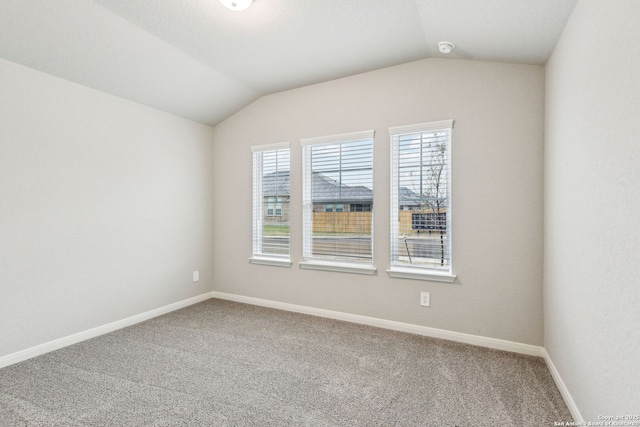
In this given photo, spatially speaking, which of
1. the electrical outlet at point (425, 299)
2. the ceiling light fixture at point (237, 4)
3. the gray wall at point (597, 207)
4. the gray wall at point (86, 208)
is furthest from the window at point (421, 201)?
the gray wall at point (86, 208)

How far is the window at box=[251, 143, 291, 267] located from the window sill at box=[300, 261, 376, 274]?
0.96ft

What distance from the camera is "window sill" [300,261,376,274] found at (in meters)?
3.39

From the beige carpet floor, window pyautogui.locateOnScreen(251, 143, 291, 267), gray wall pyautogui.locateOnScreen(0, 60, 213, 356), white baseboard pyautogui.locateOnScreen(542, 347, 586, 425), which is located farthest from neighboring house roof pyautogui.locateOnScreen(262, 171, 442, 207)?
white baseboard pyautogui.locateOnScreen(542, 347, 586, 425)

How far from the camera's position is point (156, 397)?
A: 6.87 ft

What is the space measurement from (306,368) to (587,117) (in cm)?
245

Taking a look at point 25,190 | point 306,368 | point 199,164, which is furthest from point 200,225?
point 306,368

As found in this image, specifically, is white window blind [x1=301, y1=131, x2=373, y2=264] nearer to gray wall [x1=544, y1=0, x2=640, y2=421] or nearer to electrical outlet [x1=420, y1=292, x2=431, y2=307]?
electrical outlet [x1=420, y1=292, x2=431, y2=307]

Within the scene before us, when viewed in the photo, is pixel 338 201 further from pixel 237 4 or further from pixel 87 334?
pixel 87 334

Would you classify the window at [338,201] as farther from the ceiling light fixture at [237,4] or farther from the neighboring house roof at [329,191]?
the ceiling light fixture at [237,4]

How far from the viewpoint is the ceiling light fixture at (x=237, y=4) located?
7.34 feet

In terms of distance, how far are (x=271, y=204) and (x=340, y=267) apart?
124 centimetres

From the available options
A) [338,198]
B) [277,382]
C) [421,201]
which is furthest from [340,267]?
[277,382]

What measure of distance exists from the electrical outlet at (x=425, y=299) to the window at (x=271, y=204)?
5.19 feet

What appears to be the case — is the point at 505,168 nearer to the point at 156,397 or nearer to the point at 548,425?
the point at 548,425
